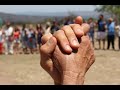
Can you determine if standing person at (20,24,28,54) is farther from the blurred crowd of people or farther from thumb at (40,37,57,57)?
thumb at (40,37,57,57)

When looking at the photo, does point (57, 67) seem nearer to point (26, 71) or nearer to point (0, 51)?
point (26, 71)

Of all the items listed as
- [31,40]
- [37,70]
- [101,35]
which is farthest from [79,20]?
[101,35]

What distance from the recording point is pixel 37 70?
11.0 metres

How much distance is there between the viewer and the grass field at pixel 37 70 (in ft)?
29.9

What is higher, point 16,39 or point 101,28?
point 101,28

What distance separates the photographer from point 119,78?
9.38 meters

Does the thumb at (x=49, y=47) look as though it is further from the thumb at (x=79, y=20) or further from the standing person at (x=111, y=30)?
the standing person at (x=111, y=30)

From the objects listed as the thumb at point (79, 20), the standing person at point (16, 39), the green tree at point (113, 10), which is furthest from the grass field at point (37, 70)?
the green tree at point (113, 10)

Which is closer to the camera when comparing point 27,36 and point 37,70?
point 37,70

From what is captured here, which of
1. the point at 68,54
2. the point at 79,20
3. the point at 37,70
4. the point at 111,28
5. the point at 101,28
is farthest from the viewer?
the point at 101,28

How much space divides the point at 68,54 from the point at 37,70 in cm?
948

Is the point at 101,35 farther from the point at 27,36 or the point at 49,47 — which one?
the point at 49,47

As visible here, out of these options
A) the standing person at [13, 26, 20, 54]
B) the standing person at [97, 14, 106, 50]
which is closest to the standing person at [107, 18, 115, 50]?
the standing person at [97, 14, 106, 50]
